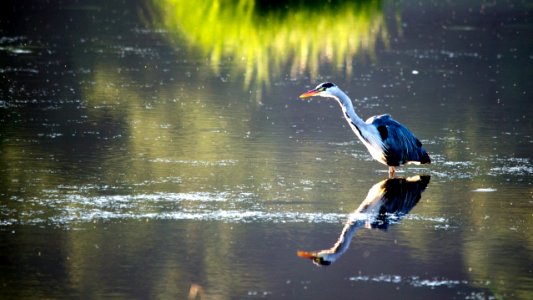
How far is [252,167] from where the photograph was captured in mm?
12172

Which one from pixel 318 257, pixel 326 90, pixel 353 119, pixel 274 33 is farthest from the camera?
pixel 274 33

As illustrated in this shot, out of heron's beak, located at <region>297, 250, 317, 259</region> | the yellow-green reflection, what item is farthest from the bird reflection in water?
the yellow-green reflection

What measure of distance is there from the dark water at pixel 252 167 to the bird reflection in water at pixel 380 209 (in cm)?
3

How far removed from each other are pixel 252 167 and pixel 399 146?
154cm

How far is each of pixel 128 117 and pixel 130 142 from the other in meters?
1.63

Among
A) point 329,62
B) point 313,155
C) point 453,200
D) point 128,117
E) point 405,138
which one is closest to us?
point 453,200

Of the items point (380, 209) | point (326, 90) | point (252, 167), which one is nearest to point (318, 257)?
point (380, 209)

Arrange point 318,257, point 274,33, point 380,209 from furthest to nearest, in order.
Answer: point 274,33 → point 380,209 → point 318,257

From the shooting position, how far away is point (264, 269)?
8.55 meters

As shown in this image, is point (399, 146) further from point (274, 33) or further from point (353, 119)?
point (274, 33)

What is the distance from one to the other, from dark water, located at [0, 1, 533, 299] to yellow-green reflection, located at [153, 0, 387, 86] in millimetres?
113

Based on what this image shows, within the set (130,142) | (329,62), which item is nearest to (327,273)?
(130,142)

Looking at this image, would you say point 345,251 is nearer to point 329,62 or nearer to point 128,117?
point 128,117

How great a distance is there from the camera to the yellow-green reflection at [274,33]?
20.8m
